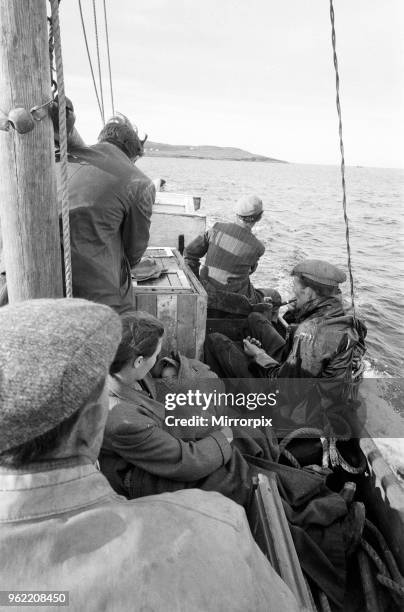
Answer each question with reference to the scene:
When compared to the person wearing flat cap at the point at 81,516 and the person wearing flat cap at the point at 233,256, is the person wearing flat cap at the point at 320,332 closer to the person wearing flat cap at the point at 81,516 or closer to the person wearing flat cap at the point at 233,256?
the person wearing flat cap at the point at 233,256

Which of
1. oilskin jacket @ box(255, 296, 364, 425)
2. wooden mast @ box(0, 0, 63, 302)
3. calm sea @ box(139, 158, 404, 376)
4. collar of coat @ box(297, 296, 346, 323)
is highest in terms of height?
wooden mast @ box(0, 0, 63, 302)

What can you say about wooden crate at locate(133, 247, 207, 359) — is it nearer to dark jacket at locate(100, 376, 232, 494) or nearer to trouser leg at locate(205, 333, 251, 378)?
trouser leg at locate(205, 333, 251, 378)

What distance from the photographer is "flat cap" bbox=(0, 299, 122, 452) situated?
0.81m

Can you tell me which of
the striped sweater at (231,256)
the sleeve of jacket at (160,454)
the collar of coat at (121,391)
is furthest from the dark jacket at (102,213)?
the striped sweater at (231,256)

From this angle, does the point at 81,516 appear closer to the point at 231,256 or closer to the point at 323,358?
the point at 323,358

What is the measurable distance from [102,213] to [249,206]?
2.46m

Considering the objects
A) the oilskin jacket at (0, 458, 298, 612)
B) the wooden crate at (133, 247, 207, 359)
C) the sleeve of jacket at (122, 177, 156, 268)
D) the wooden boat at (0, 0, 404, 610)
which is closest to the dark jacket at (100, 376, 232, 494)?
the wooden boat at (0, 0, 404, 610)

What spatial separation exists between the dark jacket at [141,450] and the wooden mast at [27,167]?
24.6 inches

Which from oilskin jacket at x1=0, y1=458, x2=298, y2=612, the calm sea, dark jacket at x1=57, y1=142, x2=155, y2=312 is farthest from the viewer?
the calm sea

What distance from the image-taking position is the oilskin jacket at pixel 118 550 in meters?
0.77

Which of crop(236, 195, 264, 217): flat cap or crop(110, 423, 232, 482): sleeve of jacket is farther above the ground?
crop(236, 195, 264, 217): flat cap

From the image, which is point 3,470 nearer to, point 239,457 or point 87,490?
point 87,490

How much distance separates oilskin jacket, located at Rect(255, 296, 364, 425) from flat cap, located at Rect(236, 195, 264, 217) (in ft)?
Answer: 5.08

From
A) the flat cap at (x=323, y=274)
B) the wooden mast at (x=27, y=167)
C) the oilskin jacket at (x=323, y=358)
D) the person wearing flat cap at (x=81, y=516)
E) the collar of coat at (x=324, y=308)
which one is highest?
the wooden mast at (x=27, y=167)
